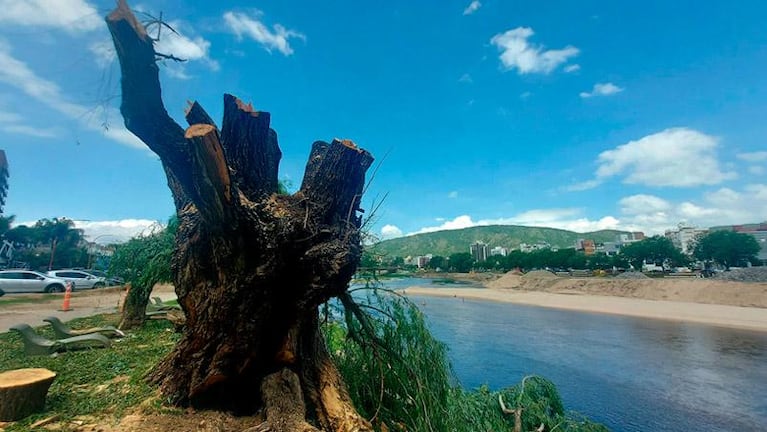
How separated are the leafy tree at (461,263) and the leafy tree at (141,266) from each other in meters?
91.7

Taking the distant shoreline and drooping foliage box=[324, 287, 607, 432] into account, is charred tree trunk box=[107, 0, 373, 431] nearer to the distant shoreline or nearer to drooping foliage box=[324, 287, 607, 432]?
drooping foliage box=[324, 287, 607, 432]

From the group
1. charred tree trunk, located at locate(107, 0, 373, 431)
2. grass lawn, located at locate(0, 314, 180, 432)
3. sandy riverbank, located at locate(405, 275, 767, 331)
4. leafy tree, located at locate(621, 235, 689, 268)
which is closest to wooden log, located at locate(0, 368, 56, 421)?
grass lawn, located at locate(0, 314, 180, 432)

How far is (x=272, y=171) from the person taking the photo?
3.76 m

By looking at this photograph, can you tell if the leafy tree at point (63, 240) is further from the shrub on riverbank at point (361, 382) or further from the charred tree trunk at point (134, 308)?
the shrub on riverbank at point (361, 382)

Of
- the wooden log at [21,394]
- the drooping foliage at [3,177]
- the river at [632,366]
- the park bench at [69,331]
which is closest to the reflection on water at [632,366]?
the river at [632,366]

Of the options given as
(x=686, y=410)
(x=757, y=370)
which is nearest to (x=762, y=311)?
(x=757, y=370)

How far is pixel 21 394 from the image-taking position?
3277 millimetres

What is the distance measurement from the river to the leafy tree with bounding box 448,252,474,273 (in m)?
72.8

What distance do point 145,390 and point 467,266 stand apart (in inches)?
3805

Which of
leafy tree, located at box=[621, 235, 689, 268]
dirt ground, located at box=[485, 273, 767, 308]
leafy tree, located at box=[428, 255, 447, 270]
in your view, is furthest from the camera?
leafy tree, located at box=[428, 255, 447, 270]

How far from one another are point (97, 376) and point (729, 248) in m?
67.2

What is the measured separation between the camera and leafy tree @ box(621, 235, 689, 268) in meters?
60.9

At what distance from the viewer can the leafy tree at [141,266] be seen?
8.48 metres

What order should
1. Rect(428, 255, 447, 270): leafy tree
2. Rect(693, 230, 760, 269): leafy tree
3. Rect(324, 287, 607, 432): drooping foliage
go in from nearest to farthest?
Rect(324, 287, 607, 432): drooping foliage → Rect(693, 230, 760, 269): leafy tree → Rect(428, 255, 447, 270): leafy tree
